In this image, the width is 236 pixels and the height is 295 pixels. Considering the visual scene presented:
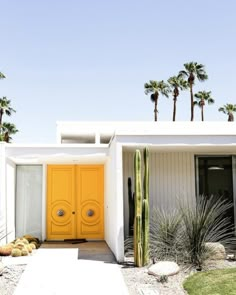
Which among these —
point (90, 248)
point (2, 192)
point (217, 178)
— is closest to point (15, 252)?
point (2, 192)

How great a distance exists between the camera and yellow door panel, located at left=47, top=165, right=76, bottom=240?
16.7 meters

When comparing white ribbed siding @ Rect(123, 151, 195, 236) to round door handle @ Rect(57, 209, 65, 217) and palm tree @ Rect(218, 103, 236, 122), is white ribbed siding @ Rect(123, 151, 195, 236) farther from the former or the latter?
palm tree @ Rect(218, 103, 236, 122)

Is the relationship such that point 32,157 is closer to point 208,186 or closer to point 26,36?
point 26,36

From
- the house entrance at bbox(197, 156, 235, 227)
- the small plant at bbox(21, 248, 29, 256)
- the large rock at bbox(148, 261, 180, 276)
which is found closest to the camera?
the large rock at bbox(148, 261, 180, 276)

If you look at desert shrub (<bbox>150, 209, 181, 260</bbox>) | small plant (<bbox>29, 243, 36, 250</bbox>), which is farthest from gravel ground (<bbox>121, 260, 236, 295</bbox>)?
small plant (<bbox>29, 243, 36, 250</bbox>)

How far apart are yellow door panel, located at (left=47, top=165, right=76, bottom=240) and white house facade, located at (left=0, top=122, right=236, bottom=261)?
0.13 feet

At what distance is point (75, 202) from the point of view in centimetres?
1691

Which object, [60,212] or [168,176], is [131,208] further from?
[60,212]

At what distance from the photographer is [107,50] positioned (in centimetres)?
1722

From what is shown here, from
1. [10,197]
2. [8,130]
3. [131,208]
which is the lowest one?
[131,208]

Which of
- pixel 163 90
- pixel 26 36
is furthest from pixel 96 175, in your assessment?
pixel 163 90

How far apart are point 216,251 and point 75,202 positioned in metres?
7.40

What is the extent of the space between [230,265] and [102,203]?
7.32 metres

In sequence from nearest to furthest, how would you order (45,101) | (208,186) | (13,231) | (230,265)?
(230,265), (208,186), (13,231), (45,101)
